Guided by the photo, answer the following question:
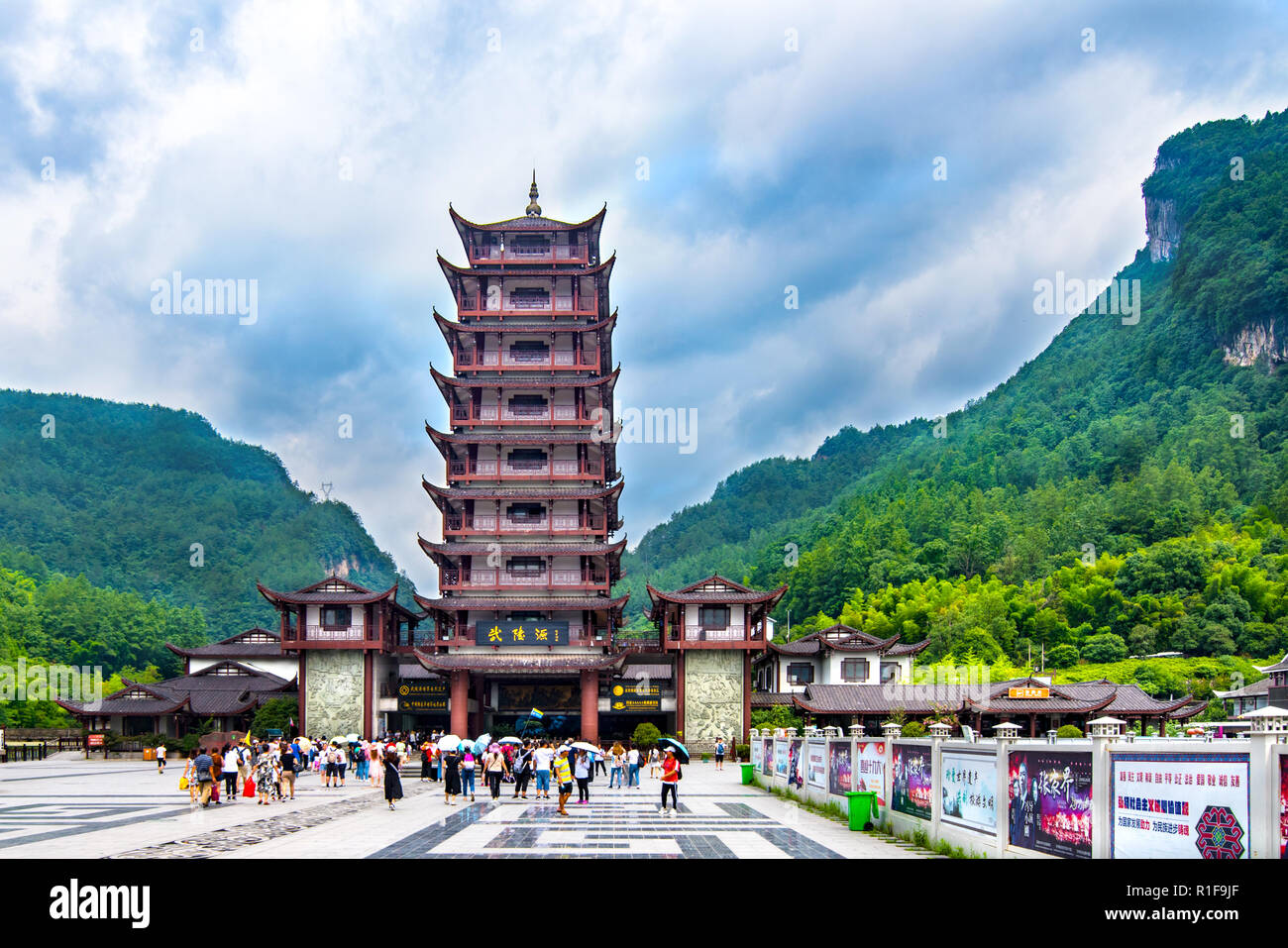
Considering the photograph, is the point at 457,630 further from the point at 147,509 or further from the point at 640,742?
the point at 147,509

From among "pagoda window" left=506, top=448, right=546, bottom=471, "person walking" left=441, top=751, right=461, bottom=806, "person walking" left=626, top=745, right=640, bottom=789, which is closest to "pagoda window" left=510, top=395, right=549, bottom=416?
"pagoda window" left=506, top=448, right=546, bottom=471

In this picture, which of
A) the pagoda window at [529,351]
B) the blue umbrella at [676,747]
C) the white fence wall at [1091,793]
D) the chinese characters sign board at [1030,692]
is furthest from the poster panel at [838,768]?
the pagoda window at [529,351]

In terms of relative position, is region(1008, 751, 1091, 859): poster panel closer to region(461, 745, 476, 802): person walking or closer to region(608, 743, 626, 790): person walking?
region(461, 745, 476, 802): person walking

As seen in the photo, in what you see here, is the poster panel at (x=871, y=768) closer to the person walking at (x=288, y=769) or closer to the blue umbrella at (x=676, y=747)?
the blue umbrella at (x=676, y=747)

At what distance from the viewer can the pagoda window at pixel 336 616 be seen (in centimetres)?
5375

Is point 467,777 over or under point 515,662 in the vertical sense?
under

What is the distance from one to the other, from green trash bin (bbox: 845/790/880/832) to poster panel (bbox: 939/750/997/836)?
3.47 meters

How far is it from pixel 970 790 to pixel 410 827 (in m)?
10.7

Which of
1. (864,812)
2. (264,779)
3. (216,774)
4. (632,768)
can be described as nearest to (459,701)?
(632,768)

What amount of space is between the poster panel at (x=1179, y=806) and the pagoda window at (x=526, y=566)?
1726 inches

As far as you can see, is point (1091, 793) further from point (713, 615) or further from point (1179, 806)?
point (713, 615)

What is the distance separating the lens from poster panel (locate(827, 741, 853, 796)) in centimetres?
2202

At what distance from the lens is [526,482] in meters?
55.1
